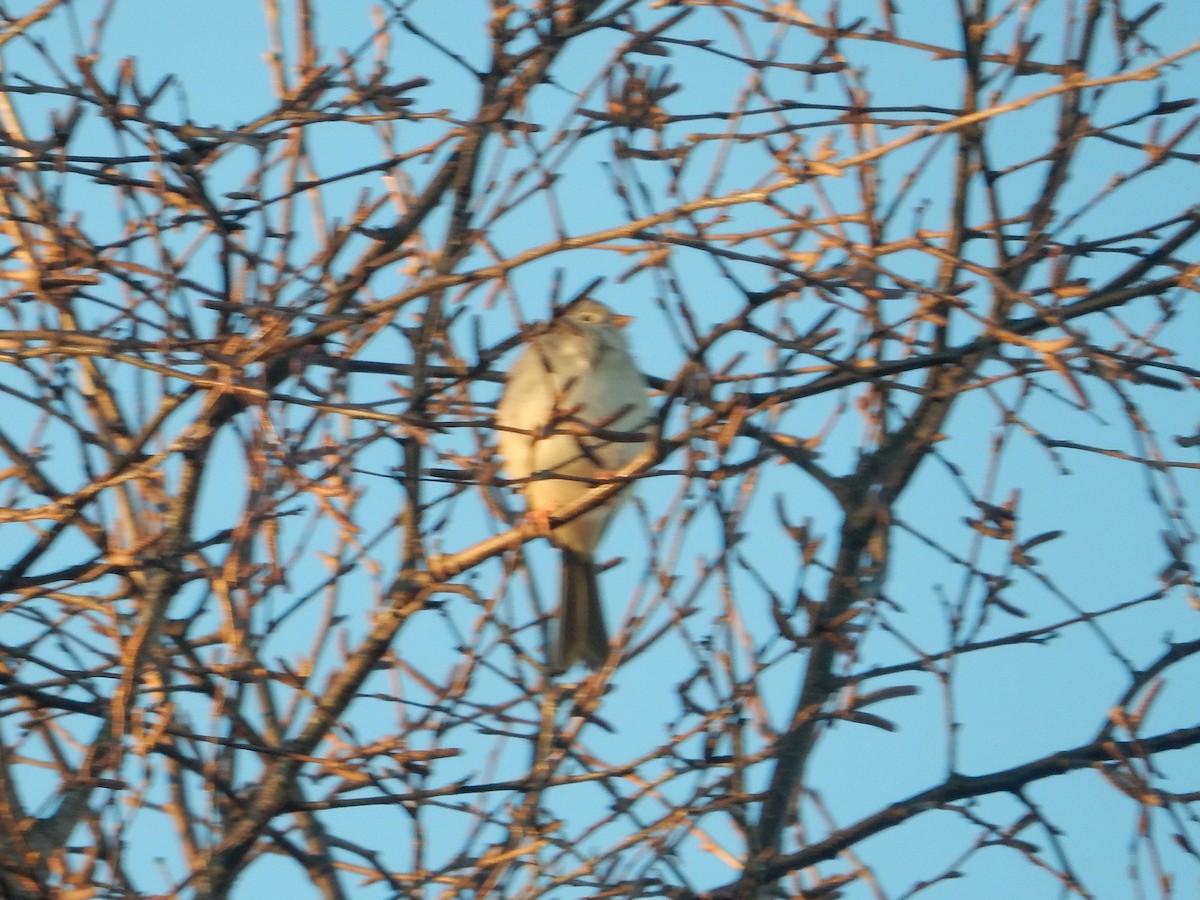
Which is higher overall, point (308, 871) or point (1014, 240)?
point (1014, 240)

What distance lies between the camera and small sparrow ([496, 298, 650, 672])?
17.7 ft

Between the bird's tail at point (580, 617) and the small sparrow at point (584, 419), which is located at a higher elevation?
the small sparrow at point (584, 419)

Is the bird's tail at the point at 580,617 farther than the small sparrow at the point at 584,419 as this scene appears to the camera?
Yes

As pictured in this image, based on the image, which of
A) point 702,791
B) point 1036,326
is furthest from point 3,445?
point 1036,326

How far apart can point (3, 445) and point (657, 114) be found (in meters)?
2.09

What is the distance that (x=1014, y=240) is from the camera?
4.63 meters

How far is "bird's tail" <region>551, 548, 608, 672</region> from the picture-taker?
5.50 metres

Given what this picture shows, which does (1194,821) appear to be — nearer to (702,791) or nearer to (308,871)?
(702,791)

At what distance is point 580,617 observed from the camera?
18.6 feet

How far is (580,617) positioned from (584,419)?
788mm

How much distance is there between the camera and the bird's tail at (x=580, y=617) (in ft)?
18.0

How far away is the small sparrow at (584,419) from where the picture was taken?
5.38 metres

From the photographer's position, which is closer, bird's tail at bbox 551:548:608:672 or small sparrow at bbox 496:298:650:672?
small sparrow at bbox 496:298:650:672

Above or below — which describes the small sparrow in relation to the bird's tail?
above
